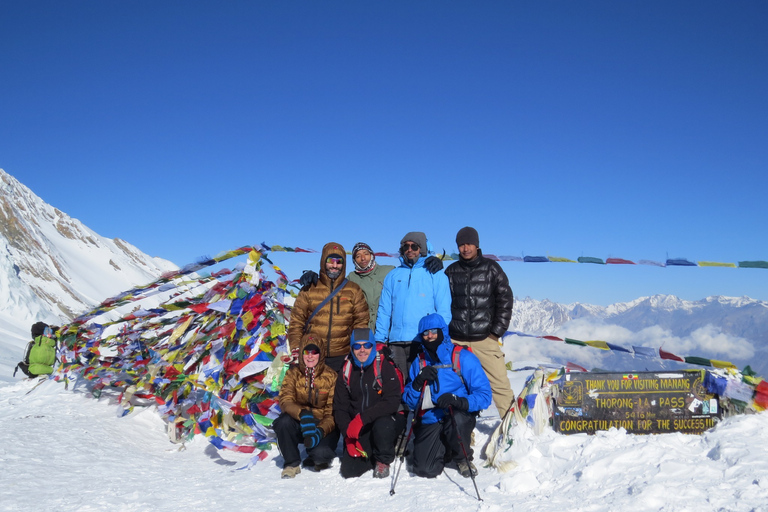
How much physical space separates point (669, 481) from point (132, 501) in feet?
13.3

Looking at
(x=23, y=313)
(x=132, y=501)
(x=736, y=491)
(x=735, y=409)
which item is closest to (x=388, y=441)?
(x=132, y=501)

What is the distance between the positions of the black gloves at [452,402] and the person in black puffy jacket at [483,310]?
762 mm

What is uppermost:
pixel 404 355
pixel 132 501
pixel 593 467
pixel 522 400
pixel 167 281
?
pixel 167 281

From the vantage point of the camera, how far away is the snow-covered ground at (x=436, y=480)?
12.3ft

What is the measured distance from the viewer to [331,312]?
552cm

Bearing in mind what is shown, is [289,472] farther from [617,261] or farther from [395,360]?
[617,261]

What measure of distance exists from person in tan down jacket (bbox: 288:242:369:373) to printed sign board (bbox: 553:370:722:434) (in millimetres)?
2111

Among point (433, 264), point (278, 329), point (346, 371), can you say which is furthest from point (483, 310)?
point (278, 329)

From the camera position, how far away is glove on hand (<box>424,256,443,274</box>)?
544 cm

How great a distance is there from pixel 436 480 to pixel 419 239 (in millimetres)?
2368

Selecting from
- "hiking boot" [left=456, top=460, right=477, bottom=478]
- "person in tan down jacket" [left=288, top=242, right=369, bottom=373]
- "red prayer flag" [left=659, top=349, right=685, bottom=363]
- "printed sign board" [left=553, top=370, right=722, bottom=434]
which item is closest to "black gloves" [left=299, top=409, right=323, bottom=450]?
"person in tan down jacket" [left=288, top=242, right=369, bottom=373]

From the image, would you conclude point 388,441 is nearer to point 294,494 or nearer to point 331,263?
point 294,494

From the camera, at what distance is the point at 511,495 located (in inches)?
163

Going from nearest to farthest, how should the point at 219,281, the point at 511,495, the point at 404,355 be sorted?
the point at 511,495
the point at 404,355
the point at 219,281
